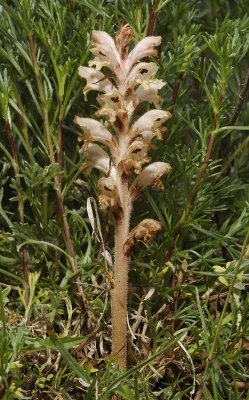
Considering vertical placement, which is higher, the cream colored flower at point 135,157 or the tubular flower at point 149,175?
the cream colored flower at point 135,157

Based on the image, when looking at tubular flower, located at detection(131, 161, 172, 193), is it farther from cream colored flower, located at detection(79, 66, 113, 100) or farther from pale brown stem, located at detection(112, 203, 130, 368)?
cream colored flower, located at detection(79, 66, 113, 100)

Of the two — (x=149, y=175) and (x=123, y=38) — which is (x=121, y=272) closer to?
(x=149, y=175)

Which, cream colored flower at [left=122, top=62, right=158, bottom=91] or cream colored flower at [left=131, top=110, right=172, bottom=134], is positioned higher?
cream colored flower at [left=122, top=62, right=158, bottom=91]

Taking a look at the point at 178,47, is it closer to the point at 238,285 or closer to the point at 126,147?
the point at 126,147

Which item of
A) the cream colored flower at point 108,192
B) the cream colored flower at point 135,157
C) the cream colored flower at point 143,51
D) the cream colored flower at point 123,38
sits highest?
the cream colored flower at point 123,38

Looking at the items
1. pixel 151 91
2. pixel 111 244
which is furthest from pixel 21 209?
pixel 151 91

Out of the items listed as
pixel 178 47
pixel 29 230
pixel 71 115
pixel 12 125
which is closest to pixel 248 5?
pixel 178 47

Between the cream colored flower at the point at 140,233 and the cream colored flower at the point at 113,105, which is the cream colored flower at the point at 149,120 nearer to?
the cream colored flower at the point at 113,105

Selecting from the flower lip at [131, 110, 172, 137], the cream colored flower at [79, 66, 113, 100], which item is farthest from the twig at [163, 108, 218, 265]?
the cream colored flower at [79, 66, 113, 100]

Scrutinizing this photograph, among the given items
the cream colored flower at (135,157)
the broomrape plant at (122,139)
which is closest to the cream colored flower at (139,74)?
the broomrape plant at (122,139)
